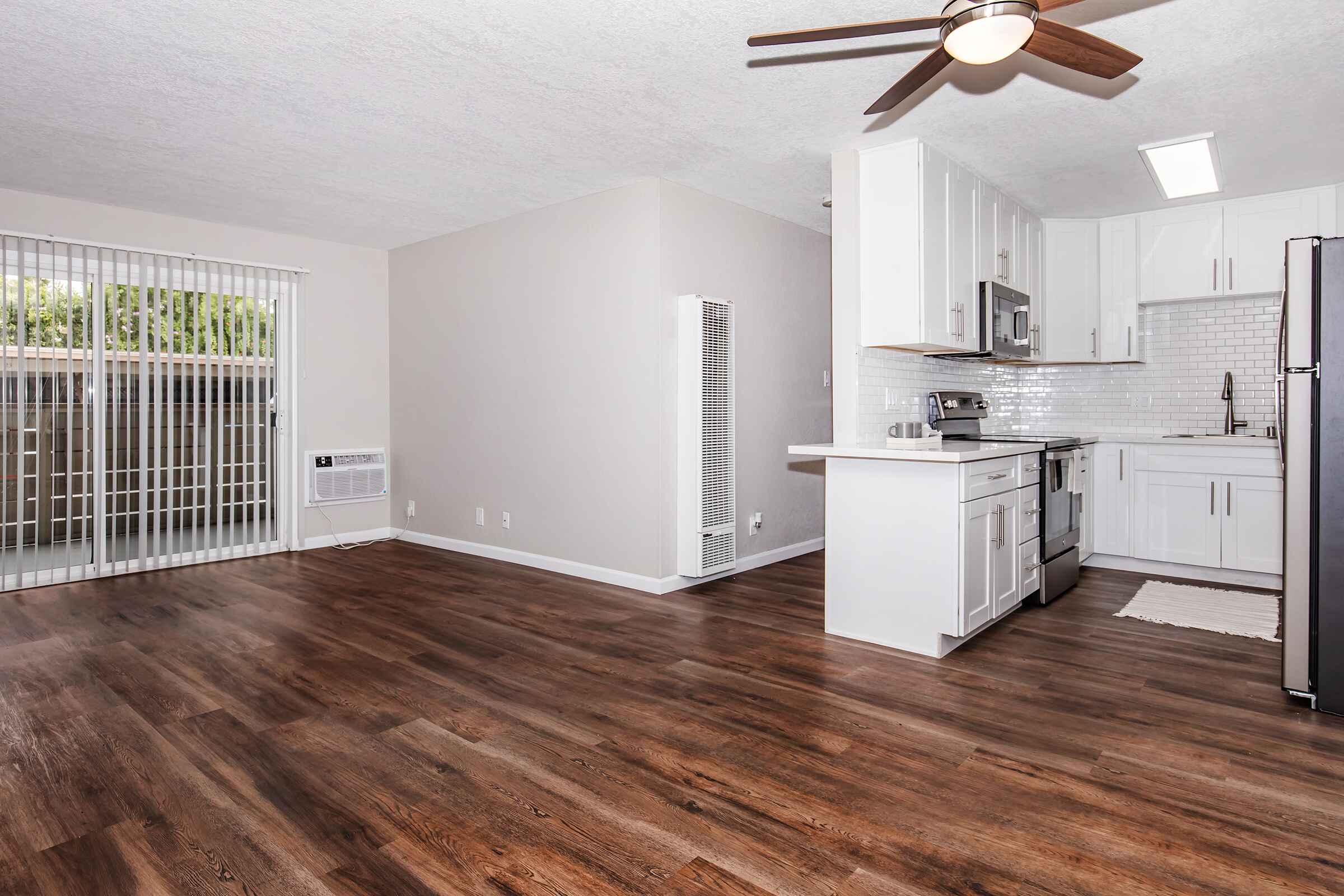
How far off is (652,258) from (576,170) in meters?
0.64

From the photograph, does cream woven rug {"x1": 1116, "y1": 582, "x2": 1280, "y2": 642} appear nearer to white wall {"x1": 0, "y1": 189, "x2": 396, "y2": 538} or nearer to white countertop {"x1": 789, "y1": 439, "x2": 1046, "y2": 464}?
white countertop {"x1": 789, "y1": 439, "x2": 1046, "y2": 464}

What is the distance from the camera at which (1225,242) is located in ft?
15.8

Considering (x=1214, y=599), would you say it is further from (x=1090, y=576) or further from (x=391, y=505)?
(x=391, y=505)

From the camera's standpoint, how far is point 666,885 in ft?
5.62

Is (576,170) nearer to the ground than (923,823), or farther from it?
farther from it

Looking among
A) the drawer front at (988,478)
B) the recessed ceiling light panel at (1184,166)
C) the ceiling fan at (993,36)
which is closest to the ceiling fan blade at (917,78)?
the ceiling fan at (993,36)

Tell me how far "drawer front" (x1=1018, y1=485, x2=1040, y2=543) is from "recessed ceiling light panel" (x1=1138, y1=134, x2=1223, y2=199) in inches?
71.3

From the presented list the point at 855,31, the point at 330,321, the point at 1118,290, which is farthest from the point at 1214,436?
the point at 330,321

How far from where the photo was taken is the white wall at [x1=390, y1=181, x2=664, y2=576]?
14.9ft

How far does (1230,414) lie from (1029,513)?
2.17 meters

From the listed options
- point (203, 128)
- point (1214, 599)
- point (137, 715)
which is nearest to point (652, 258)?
point (203, 128)

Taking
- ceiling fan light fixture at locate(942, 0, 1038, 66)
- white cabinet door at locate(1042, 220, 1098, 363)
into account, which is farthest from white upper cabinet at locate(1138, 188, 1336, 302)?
ceiling fan light fixture at locate(942, 0, 1038, 66)

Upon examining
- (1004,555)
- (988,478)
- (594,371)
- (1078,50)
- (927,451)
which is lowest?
(1004,555)

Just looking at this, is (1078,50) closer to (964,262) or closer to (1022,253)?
(964,262)
